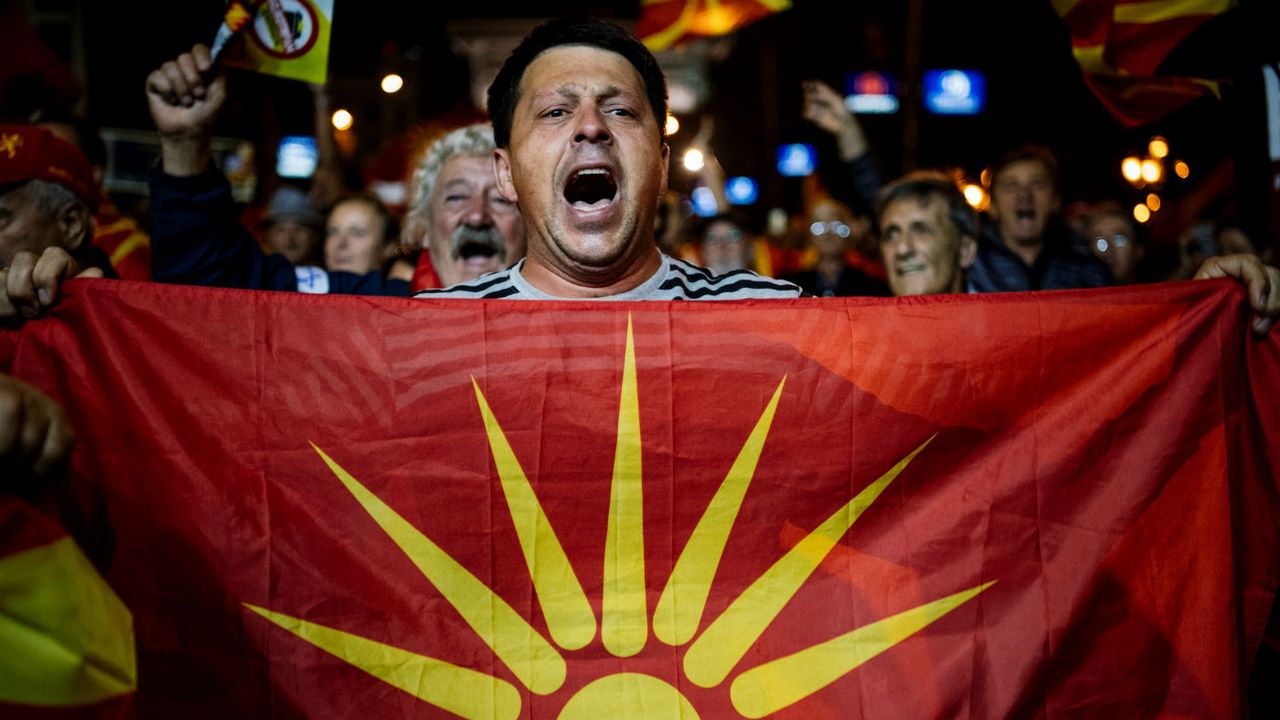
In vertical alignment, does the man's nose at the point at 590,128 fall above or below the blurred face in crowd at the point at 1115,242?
below

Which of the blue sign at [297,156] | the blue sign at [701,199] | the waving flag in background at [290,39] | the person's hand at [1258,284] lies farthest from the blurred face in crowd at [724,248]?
the blue sign at [701,199]

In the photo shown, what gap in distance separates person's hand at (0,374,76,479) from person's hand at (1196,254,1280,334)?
2.11m

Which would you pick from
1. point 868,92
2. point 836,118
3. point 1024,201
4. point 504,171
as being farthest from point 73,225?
point 868,92

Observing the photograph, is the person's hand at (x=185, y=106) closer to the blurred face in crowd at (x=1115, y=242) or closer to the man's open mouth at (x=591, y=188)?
the man's open mouth at (x=591, y=188)

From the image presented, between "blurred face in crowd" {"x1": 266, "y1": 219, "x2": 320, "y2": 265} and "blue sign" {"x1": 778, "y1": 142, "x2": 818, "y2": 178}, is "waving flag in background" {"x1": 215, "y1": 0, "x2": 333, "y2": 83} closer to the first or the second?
"blurred face in crowd" {"x1": 266, "y1": 219, "x2": 320, "y2": 265}

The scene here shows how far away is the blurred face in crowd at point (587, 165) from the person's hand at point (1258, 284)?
121cm

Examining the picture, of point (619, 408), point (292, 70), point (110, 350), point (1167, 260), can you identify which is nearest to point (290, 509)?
point (110, 350)

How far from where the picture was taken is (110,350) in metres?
2.00

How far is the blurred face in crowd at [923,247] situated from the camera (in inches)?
138

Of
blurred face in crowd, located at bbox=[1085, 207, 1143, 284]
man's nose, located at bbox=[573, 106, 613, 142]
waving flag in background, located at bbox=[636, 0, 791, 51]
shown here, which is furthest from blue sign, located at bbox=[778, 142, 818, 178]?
man's nose, located at bbox=[573, 106, 613, 142]

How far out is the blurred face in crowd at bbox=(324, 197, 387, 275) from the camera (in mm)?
4664

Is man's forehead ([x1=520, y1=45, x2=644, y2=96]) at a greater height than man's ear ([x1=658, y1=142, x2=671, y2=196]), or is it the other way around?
man's forehead ([x1=520, y1=45, x2=644, y2=96])

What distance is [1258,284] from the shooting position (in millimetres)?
2051

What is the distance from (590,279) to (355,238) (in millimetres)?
2667
